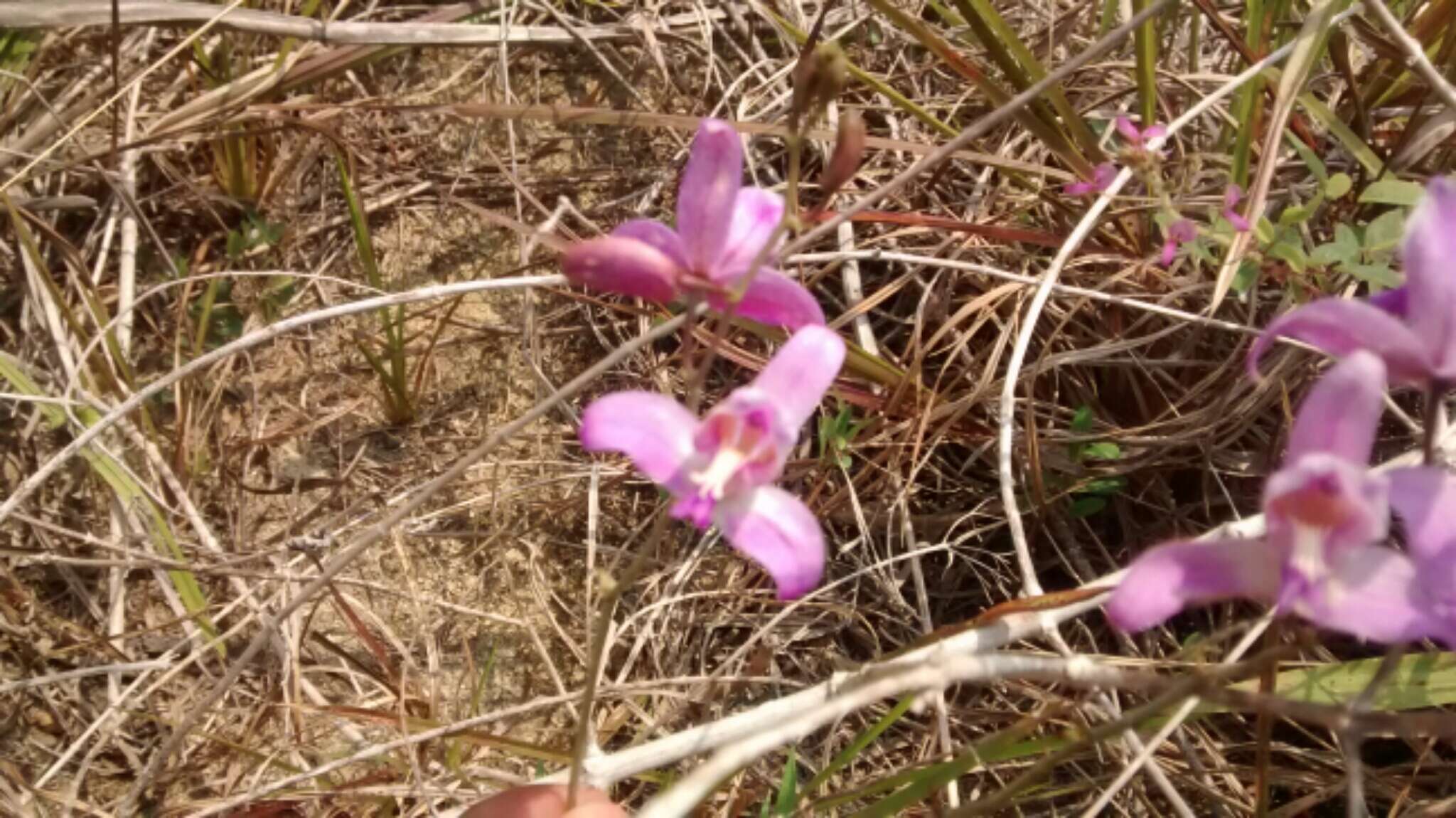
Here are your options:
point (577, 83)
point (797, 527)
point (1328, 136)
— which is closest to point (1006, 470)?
point (797, 527)

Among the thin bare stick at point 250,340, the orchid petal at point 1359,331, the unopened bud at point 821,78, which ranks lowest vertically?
the thin bare stick at point 250,340

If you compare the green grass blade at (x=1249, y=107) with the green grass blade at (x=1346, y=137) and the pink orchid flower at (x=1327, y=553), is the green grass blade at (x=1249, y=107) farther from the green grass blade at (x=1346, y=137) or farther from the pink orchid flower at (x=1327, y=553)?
the pink orchid flower at (x=1327, y=553)

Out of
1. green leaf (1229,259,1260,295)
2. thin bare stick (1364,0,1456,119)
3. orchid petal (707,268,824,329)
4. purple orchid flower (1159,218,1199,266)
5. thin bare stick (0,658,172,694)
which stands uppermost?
thin bare stick (1364,0,1456,119)

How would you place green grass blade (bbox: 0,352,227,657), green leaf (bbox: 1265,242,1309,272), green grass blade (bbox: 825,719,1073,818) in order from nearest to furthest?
green grass blade (bbox: 825,719,1073,818), green leaf (bbox: 1265,242,1309,272), green grass blade (bbox: 0,352,227,657)

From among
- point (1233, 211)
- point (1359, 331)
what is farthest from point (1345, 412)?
point (1233, 211)

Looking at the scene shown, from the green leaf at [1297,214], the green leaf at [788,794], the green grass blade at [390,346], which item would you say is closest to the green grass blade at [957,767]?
the green leaf at [788,794]

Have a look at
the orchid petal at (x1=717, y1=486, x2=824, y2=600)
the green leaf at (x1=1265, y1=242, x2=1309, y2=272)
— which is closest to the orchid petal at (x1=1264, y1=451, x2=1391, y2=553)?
the orchid petal at (x1=717, y1=486, x2=824, y2=600)

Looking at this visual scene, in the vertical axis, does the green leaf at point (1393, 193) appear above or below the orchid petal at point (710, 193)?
below

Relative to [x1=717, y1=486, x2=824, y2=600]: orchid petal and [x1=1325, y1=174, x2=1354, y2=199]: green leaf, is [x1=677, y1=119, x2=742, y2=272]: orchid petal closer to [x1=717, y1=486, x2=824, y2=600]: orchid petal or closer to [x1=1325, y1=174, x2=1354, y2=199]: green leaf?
[x1=717, y1=486, x2=824, y2=600]: orchid petal
